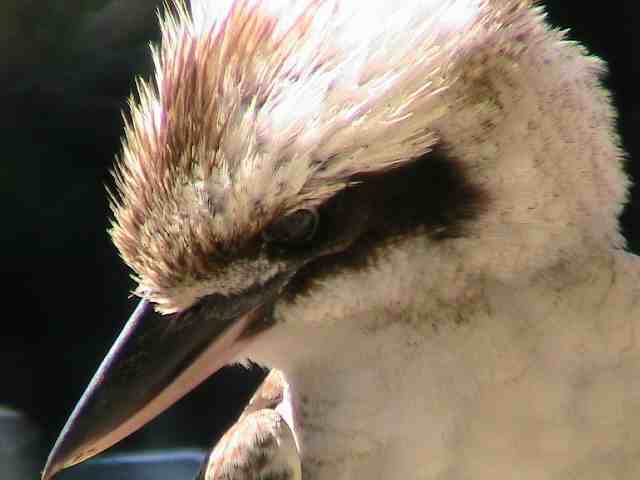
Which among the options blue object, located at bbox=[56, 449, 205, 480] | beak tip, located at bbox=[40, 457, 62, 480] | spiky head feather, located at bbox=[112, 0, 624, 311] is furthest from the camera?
blue object, located at bbox=[56, 449, 205, 480]

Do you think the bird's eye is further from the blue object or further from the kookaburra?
the blue object

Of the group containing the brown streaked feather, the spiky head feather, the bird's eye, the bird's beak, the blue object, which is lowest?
the blue object

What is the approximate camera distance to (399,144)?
68 centimetres

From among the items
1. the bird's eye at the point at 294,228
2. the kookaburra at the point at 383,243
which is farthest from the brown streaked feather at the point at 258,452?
the bird's eye at the point at 294,228

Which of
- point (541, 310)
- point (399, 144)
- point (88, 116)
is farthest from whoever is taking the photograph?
point (88, 116)

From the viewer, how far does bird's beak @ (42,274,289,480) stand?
2.42 ft

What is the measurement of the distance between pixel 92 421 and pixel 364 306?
24cm

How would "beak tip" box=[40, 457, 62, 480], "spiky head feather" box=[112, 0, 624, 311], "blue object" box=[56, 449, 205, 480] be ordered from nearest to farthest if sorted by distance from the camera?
1. "spiky head feather" box=[112, 0, 624, 311]
2. "beak tip" box=[40, 457, 62, 480]
3. "blue object" box=[56, 449, 205, 480]

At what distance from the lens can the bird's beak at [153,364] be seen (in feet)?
2.42

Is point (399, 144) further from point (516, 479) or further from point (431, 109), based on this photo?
point (516, 479)

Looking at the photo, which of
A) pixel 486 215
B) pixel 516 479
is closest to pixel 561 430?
pixel 516 479

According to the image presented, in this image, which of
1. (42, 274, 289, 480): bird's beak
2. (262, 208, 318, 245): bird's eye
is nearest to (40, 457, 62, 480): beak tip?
(42, 274, 289, 480): bird's beak

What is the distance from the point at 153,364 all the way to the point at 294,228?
17cm

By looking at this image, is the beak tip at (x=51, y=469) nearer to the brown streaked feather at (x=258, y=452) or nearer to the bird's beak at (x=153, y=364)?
the bird's beak at (x=153, y=364)
